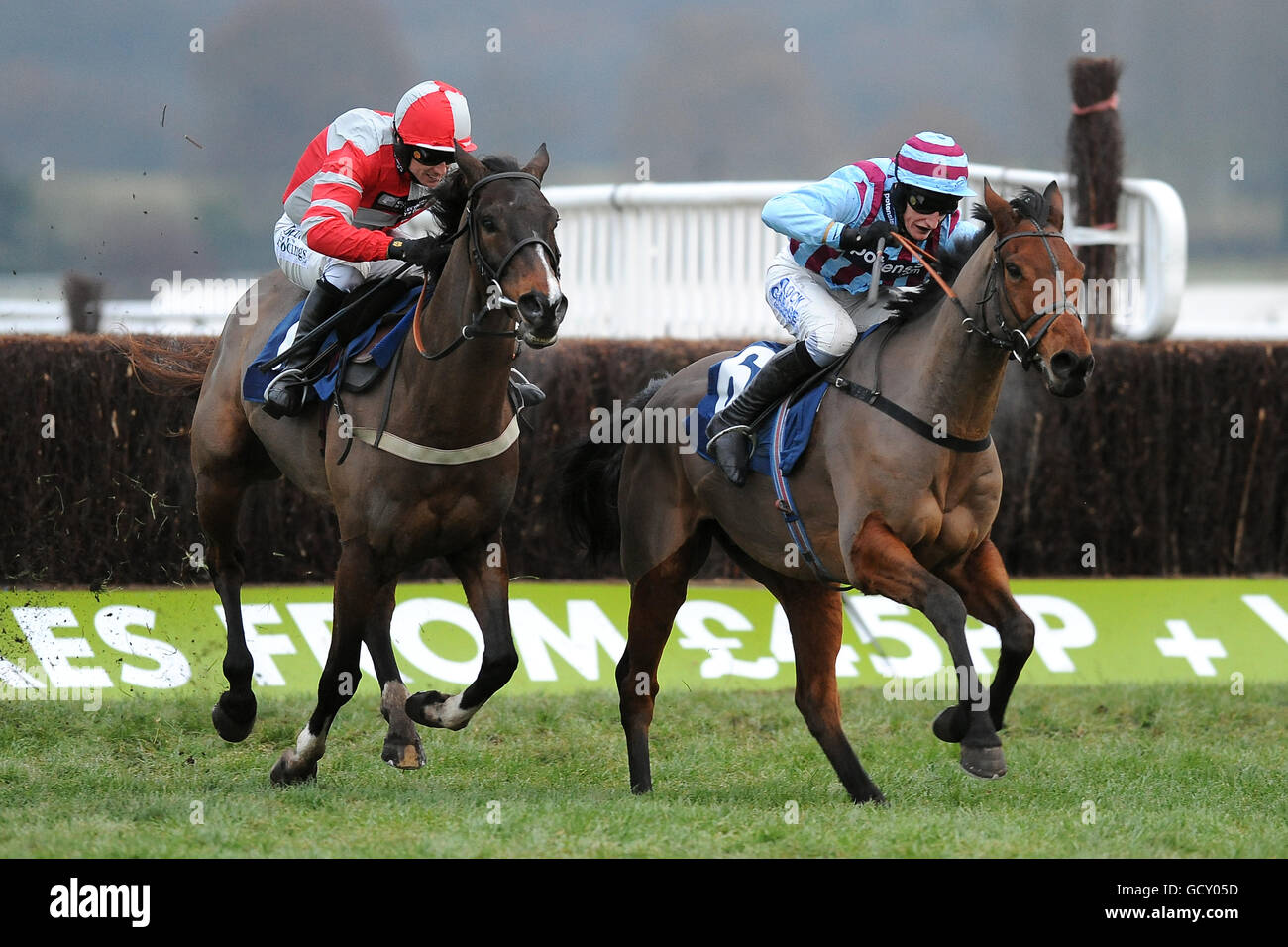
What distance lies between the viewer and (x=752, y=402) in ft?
19.2

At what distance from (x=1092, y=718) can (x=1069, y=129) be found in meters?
4.89

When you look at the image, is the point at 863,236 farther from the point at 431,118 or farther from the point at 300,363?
the point at 300,363

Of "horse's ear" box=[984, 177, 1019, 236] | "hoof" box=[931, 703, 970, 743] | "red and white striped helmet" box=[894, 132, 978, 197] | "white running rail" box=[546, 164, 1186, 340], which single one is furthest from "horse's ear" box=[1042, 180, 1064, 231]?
"white running rail" box=[546, 164, 1186, 340]

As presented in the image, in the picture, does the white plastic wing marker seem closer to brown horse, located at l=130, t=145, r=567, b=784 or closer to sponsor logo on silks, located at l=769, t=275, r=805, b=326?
sponsor logo on silks, located at l=769, t=275, r=805, b=326

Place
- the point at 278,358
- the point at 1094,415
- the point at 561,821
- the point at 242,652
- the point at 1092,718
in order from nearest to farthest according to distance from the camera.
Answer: the point at 561,821, the point at 278,358, the point at 242,652, the point at 1092,718, the point at 1094,415

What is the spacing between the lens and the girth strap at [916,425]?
529 cm

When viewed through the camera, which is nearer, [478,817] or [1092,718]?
[478,817]

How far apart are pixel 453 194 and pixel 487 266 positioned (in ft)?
1.32

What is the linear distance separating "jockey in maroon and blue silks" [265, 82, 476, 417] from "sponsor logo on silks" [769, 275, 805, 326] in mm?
1197

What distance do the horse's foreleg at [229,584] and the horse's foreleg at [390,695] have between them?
494 mm

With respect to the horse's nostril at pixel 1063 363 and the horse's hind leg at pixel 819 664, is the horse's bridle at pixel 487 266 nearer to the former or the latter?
the horse's nostril at pixel 1063 363
